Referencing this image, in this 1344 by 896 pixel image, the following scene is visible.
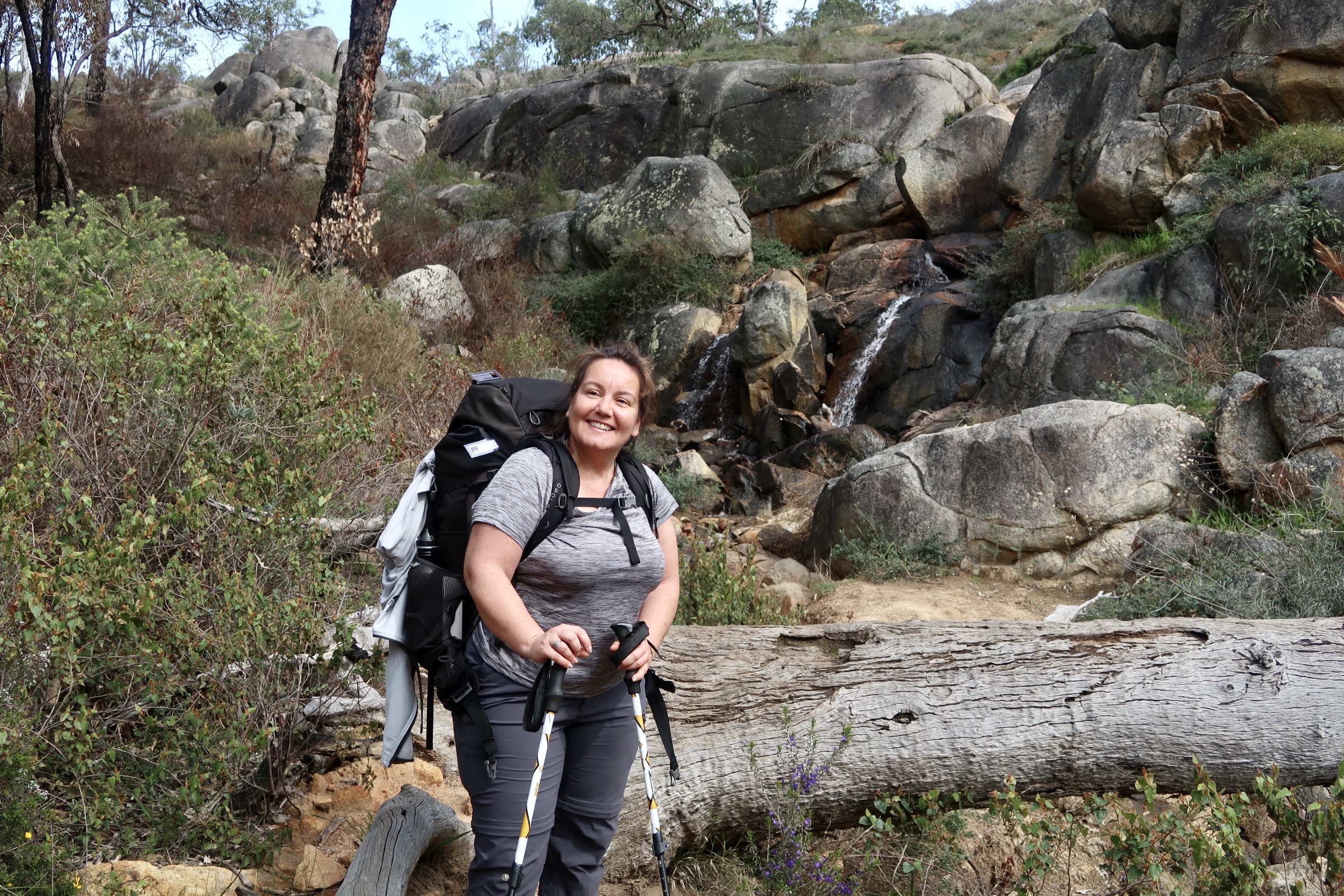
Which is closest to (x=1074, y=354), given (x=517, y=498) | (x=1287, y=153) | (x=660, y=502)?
(x=1287, y=153)

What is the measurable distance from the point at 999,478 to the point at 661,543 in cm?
586

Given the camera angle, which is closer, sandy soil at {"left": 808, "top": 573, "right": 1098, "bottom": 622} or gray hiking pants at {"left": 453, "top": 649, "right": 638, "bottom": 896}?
gray hiking pants at {"left": 453, "top": 649, "right": 638, "bottom": 896}

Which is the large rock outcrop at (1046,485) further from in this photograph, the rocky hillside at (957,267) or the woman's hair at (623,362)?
the woman's hair at (623,362)

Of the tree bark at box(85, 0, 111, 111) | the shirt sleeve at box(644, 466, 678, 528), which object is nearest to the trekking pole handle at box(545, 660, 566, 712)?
the shirt sleeve at box(644, 466, 678, 528)

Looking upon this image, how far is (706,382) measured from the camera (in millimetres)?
14695

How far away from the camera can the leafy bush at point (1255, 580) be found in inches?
203

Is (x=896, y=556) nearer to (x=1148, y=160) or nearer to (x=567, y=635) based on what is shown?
(x=567, y=635)

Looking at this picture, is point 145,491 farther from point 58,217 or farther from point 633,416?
point 58,217

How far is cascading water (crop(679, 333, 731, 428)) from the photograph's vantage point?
14.5 meters

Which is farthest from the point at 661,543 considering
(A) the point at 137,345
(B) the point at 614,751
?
(A) the point at 137,345

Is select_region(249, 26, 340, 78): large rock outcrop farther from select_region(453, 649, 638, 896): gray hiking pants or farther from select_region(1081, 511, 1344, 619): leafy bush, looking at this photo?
select_region(453, 649, 638, 896): gray hiking pants

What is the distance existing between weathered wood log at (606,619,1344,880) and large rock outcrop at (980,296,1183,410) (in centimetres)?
631

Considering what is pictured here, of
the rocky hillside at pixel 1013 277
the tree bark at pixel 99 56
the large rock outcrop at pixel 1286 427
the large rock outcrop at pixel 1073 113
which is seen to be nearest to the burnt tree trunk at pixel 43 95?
the tree bark at pixel 99 56

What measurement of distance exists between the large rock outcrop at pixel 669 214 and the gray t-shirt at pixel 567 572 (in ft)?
46.5
